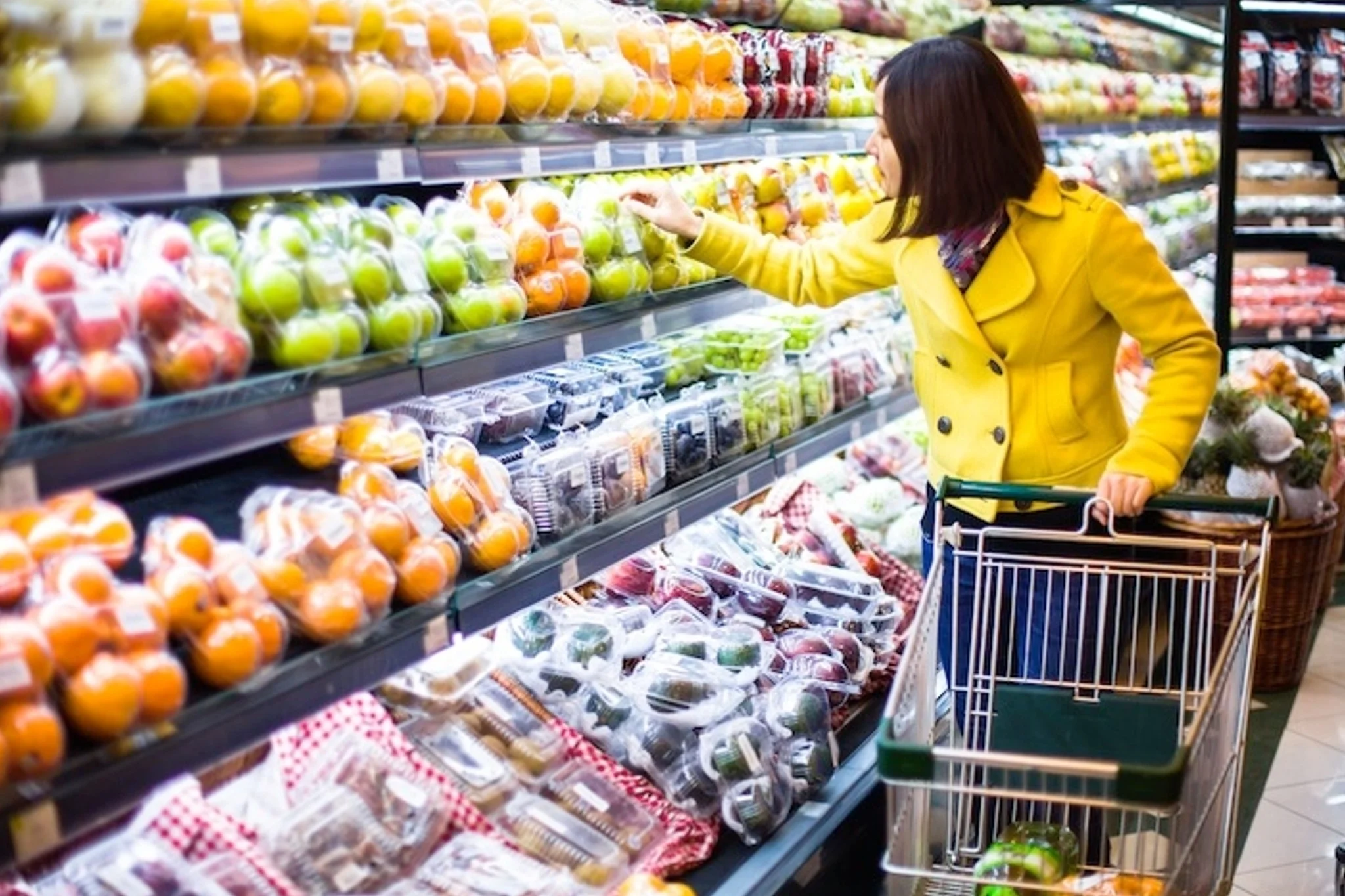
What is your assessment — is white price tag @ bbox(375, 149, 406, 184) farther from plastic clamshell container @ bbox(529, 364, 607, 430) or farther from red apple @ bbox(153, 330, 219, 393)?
plastic clamshell container @ bbox(529, 364, 607, 430)

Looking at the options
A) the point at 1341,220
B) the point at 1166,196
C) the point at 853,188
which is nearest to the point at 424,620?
the point at 853,188

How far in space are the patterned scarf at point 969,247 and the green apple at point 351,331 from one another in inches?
44.6

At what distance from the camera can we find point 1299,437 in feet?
15.2

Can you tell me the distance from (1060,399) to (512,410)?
106 centimetres

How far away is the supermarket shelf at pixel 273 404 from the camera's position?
1737 mm

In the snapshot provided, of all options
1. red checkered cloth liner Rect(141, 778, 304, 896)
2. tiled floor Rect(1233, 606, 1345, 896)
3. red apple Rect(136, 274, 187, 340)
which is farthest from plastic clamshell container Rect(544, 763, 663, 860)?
tiled floor Rect(1233, 606, 1345, 896)

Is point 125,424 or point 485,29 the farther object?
point 485,29

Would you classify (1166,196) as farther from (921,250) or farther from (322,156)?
(322,156)

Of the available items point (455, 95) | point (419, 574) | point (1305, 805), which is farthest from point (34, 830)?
point (1305, 805)

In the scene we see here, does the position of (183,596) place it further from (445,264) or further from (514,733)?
(514,733)

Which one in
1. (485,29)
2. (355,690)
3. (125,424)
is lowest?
(355,690)

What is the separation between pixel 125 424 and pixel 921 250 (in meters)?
1.60

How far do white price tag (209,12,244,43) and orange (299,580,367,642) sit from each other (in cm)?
76

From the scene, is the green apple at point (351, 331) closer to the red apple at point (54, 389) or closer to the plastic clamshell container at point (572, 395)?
the red apple at point (54, 389)
